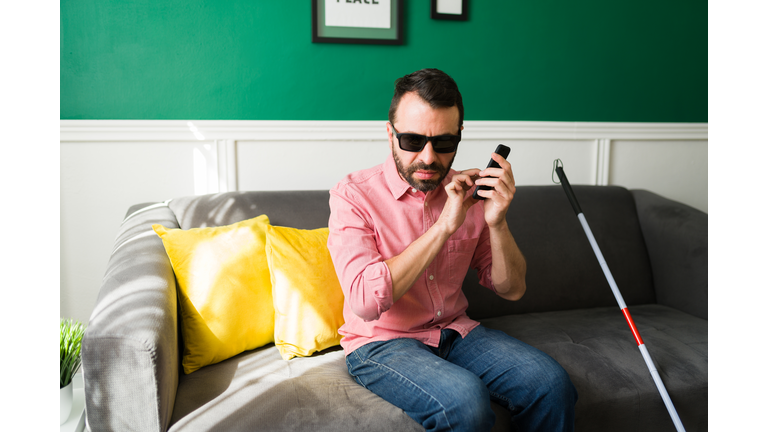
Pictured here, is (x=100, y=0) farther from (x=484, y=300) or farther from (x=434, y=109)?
(x=484, y=300)

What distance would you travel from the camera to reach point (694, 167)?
2.70m

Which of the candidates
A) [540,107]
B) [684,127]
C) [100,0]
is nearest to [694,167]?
[684,127]

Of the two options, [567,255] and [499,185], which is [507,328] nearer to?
[567,255]

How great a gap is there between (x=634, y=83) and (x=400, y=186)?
69.4 inches

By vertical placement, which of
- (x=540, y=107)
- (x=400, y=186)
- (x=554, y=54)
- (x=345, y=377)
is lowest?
(x=345, y=377)


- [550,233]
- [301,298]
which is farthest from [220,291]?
[550,233]

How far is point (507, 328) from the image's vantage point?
183 centimetres

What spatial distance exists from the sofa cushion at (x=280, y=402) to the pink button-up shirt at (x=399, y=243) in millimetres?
151

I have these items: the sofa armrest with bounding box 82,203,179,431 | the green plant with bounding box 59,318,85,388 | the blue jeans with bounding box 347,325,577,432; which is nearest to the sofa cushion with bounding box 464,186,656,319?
the blue jeans with bounding box 347,325,577,432

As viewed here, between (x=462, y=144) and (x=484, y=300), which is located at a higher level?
(x=462, y=144)

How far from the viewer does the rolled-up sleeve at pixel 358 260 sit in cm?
123

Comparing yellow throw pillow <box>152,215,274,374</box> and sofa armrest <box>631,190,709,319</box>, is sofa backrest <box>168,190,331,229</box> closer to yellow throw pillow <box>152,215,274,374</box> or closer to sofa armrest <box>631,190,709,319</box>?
yellow throw pillow <box>152,215,274,374</box>

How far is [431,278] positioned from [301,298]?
16.6 inches

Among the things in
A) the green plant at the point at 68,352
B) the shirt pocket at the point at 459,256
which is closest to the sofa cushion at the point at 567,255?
the shirt pocket at the point at 459,256
